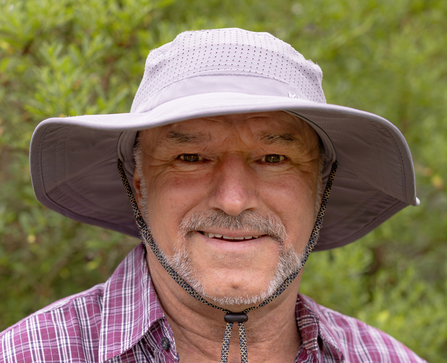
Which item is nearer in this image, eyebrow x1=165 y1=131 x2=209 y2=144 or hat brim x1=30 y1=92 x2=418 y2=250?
hat brim x1=30 y1=92 x2=418 y2=250

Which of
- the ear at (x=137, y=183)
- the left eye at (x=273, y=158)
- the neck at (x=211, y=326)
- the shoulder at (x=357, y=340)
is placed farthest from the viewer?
the shoulder at (x=357, y=340)

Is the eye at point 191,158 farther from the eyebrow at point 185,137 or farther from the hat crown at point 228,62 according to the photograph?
the hat crown at point 228,62

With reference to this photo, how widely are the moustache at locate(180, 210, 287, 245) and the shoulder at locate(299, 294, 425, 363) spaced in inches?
20.5

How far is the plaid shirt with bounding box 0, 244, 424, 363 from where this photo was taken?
64.8 inches

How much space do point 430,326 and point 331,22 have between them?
2101 millimetres

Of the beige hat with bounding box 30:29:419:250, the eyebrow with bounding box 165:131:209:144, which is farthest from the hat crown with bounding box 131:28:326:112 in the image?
the eyebrow with bounding box 165:131:209:144

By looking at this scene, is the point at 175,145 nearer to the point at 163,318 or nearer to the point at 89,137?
the point at 89,137

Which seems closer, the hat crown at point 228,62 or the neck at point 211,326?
the hat crown at point 228,62

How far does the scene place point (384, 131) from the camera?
1577 millimetres

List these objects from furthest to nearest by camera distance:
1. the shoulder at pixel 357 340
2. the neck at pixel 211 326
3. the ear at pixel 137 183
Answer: the shoulder at pixel 357 340
the ear at pixel 137 183
the neck at pixel 211 326

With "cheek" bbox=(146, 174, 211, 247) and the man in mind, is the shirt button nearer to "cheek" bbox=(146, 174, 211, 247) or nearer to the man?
the man

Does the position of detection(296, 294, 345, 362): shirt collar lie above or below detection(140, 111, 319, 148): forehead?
below

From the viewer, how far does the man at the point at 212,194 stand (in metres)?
1.61

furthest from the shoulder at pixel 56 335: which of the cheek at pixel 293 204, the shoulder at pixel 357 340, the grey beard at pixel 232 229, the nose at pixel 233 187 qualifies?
the shoulder at pixel 357 340
